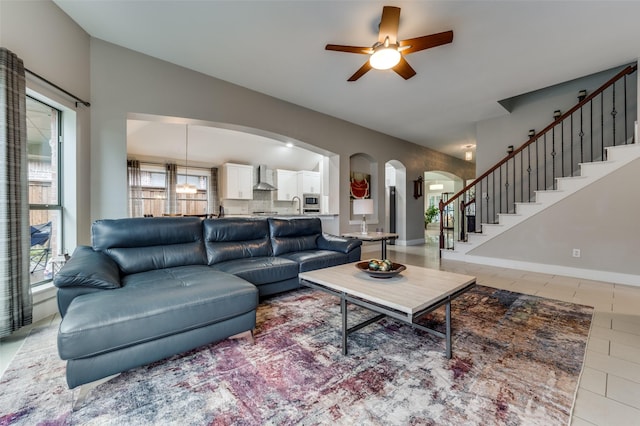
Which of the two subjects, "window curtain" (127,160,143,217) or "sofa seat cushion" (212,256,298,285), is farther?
"window curtain" (127,160,143,217)

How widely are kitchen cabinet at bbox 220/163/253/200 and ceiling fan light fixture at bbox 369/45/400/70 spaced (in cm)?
537

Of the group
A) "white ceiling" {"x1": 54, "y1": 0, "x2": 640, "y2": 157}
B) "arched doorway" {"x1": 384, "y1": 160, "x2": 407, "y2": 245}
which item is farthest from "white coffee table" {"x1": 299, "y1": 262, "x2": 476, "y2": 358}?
"arched doorway" {"x1": 384, "y1": 160, "x2": 407, "y2": 245}

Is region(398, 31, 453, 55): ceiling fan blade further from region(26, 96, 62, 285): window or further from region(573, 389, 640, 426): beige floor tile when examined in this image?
region(26, 96, 62, 285): window

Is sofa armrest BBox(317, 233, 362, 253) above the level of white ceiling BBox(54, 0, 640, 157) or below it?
below

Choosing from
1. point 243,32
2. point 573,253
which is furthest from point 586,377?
point 243,32

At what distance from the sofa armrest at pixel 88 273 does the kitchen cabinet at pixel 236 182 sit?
506 cm

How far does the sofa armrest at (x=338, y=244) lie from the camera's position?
3.72 meters

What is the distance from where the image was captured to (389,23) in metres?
2.38

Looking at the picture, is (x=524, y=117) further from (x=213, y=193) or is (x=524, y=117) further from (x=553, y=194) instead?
(x=213, y=193)

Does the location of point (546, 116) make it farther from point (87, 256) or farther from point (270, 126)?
point (87, 256)

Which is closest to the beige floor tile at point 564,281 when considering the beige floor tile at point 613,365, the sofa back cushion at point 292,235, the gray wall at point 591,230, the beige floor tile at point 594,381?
the gray wall at point 591,230

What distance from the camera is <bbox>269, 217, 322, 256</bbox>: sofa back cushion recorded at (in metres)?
3.64

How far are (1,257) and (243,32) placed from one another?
9.74 feet

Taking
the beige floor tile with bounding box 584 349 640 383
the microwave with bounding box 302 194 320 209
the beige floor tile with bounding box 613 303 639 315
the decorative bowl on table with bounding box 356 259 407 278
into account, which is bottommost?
the beige floor tile with bounding box 584 349 640 383
